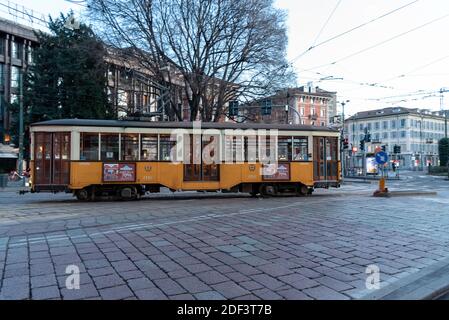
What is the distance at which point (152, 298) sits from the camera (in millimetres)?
3787

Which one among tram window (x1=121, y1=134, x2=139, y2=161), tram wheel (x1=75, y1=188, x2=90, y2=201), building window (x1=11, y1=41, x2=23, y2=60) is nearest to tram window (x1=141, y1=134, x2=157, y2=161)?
tram window (x1=121, y1=134, x2=139, y2=161)

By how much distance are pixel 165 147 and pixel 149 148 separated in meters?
0.61

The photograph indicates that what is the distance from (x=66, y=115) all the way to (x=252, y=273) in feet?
99.8

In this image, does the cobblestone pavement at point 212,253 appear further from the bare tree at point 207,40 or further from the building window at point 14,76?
the building window at point 14,76

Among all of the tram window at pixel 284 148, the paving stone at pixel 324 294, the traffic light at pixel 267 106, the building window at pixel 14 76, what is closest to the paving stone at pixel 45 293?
the paving stone at pixel 324 294

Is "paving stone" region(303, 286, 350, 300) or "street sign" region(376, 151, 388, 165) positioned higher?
"street sign" region(376, 151, 388, 165)

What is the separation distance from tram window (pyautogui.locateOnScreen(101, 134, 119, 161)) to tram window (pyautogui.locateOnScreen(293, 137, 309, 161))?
7214 mm

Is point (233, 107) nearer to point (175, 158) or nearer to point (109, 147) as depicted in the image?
point (175, 158)

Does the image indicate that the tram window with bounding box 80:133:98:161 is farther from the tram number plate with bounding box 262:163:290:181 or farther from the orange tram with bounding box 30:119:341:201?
the tram number plate with bounding box 262:163:290:181

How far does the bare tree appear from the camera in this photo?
961 inches

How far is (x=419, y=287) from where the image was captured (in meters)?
4.29

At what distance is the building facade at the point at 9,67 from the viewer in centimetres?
3938

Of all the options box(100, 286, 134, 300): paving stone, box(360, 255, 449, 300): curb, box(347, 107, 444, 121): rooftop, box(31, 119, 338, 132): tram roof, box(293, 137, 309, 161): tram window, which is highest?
box(347, 107, 444, 121): rooftop

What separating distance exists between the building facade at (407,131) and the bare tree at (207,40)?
6323cm
